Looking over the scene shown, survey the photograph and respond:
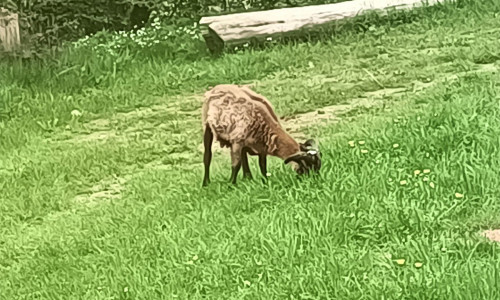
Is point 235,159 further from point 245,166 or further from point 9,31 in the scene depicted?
point 9,31

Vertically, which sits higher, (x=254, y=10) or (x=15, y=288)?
(x=254, y=10)

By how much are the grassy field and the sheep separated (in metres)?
0.04

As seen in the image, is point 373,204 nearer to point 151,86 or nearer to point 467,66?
point 467,66

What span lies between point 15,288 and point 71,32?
909 mm

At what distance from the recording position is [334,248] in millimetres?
1827

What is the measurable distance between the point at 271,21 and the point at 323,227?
784 millimetres

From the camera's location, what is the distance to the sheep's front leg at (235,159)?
2.10 meters

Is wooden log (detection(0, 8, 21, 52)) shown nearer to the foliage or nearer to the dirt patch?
the foliage

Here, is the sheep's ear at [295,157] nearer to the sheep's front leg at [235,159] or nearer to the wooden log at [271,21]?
the sheep's front leg at [235,159]

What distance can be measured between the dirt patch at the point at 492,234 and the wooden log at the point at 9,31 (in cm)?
156

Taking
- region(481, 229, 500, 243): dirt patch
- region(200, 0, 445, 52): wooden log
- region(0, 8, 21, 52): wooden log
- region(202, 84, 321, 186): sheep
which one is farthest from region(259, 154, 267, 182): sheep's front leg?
region(0, 8, 21, 52): wooden log

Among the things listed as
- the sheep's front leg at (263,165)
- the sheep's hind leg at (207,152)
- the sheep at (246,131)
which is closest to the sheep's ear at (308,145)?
the sheep at (246,131)

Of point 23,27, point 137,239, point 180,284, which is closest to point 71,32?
point 23,27

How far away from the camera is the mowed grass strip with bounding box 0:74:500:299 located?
5.66ft
